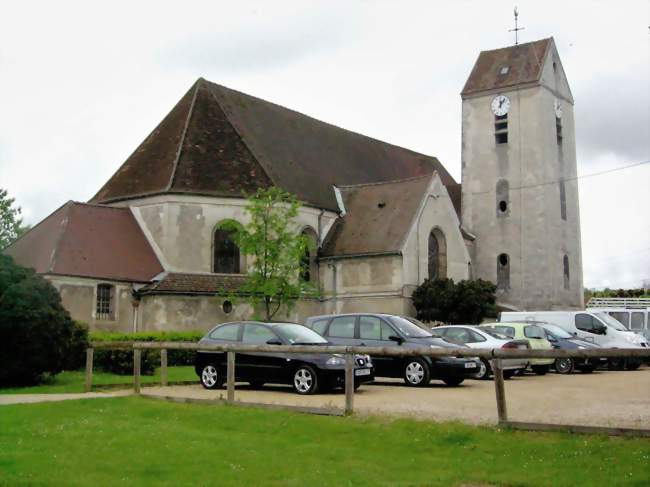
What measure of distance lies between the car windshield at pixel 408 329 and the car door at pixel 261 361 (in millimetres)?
3360

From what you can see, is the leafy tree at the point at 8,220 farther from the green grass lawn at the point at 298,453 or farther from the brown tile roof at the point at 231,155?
the green grass lawn at the point at 298,453

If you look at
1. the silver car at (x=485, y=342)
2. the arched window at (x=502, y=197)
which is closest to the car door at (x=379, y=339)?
the silver car at (x=485, y=342)

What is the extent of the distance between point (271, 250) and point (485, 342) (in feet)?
48.5

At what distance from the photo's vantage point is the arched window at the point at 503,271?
51438 mm

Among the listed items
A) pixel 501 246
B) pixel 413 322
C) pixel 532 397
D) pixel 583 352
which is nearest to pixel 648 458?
pixel 583 352

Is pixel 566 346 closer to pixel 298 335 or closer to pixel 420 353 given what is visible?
pixel 298 335

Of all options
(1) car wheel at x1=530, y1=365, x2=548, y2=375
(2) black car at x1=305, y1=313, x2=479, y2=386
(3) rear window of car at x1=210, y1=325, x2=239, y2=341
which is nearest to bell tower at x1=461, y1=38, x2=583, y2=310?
(1) car wheel at x1=530, y1=365, x2=548, y2=375

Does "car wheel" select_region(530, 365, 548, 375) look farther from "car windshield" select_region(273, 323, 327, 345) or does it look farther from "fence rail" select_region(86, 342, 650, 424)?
"fence rail" select_region(86, 342, 650, 424)

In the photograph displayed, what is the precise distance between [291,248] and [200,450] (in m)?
25.4

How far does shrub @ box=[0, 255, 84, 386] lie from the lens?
65.0 ft

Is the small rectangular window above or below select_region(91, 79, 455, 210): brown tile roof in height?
below

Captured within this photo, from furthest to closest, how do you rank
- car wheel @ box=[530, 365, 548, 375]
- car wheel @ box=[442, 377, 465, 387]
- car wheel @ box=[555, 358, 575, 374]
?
car wheel @ box=[555, 358, 575, 374] → car wheel @ box=[530, 365, 548, 375] → car wheel @ box=[442, 377, 465, 387]

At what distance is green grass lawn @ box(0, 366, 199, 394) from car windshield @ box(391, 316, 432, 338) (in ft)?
17.8

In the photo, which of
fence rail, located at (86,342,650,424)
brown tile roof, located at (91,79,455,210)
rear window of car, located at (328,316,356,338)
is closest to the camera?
fence rail, located at (86,342,650,424)
